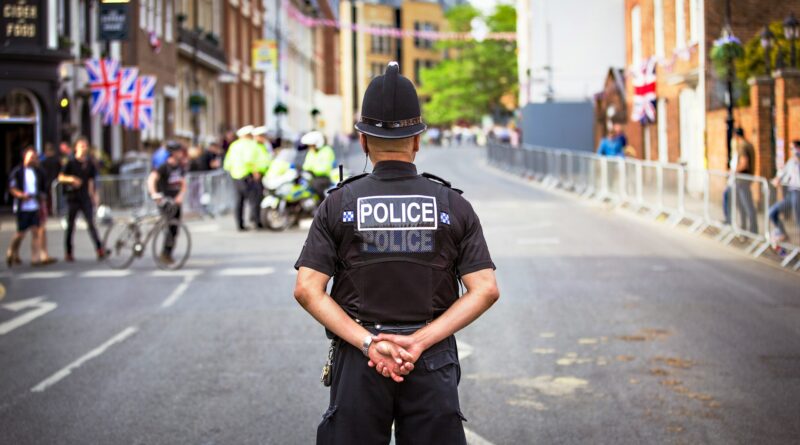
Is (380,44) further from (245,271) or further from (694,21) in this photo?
(245,271)

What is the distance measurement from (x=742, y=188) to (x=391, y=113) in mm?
14819

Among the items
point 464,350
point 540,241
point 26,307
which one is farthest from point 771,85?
point 26,307

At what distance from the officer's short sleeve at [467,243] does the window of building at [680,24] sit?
30.2 metres

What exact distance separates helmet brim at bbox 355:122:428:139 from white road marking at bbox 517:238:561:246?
49.4 ft

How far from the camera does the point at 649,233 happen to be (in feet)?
68.2

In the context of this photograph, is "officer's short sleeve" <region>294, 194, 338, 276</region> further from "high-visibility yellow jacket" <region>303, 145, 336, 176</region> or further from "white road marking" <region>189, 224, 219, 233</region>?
"white road marking" <region>189, 224, 219, 233</region>

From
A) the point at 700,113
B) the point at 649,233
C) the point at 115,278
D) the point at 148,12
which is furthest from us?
the point at 148,12

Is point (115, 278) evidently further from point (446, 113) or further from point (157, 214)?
point (446, 113)

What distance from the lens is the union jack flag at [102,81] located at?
29.3 metres

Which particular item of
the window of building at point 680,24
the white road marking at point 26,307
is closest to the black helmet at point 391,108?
the white road marking at point 26,307

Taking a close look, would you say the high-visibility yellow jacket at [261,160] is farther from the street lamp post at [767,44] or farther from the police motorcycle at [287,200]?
the street lamp post at [767,44]

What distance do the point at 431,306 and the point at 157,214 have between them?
13.1 metres

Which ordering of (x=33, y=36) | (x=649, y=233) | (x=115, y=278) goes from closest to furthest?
(x=115, y=278) → (x=649, y=233) → (x=33, y=36)

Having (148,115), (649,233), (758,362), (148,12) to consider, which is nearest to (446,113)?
(148,12)
